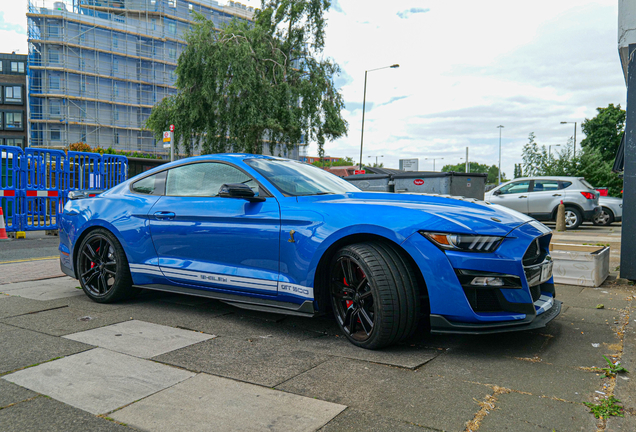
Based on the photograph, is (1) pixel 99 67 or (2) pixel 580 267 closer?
(2) pixel 580 267

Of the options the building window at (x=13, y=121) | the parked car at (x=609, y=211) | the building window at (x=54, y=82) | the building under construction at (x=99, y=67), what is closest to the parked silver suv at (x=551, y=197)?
the parked car at (x=609, y=211)

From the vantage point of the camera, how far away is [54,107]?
51625 millimetres

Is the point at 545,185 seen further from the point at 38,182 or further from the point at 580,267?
the point at 38,182

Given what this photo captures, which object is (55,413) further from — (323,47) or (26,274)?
(323,47)

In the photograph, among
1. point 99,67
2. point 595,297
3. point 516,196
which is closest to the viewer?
point 595,297

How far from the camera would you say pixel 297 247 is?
3.58 meters

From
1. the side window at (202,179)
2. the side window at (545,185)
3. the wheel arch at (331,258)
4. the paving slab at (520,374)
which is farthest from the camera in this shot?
the side window at (545,185)

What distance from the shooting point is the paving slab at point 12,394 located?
8.32ft

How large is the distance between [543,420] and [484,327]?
82 cm

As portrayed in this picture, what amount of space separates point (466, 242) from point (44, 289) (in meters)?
4.61

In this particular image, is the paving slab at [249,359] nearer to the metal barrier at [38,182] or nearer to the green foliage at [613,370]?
the green foliage at [613,370]

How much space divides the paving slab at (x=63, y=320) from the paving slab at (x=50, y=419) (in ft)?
4.44

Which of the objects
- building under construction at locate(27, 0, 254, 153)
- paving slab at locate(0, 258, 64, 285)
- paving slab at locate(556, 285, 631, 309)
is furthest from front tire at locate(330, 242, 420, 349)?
building under construction at locate(27, 0, 254, 153)

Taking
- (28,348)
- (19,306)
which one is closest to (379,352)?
(28,348)
